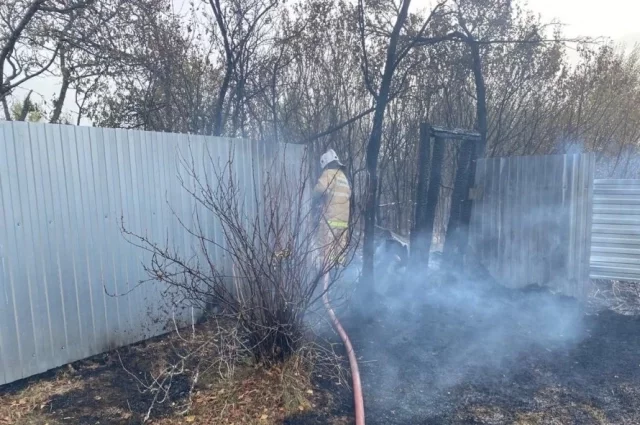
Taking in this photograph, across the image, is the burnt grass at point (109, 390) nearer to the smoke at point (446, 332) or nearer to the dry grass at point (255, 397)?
the dry grass at point (255, 397)

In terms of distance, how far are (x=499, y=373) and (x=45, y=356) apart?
12.7 ft

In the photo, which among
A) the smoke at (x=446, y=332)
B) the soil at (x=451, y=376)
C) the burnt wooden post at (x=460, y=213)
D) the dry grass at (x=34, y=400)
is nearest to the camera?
the dry grass at (x=34, y=400)

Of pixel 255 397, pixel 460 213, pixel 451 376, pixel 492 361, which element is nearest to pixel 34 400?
pixel 255 397

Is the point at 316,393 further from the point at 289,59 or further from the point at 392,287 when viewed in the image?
the point at 289,59

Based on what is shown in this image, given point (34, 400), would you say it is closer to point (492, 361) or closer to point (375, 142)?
point (492, 361)

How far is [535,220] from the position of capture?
5906 millimetres

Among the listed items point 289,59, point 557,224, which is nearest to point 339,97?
point 289,59

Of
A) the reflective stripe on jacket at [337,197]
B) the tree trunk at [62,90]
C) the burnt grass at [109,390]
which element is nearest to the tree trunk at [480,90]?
the reflective stripe on jacket at [337,197]

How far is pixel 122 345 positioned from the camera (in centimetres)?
426

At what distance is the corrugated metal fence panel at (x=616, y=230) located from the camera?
554 cm

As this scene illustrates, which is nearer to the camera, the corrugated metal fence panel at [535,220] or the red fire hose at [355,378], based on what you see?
the red fire hose at [355,378]

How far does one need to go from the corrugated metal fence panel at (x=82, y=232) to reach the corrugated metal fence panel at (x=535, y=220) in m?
3.99

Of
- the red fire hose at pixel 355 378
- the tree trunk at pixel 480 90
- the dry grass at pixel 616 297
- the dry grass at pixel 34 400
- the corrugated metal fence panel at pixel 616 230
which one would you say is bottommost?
the dry grass at pixel 616 297

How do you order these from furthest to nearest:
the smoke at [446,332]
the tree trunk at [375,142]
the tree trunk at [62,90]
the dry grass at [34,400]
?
the tree trunk at [62,90]
the tree trunk at [375,142]
the smoke at [446,332]
the dry grass at [34,400]
